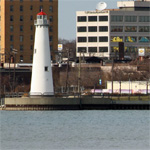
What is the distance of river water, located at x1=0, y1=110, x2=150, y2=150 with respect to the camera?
5147 centimetres

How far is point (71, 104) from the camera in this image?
88.6 metres

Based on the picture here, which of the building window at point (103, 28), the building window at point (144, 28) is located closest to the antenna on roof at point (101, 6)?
the building window at point (103, 28)

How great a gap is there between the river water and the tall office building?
86.2 m

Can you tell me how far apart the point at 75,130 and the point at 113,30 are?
11355 cm

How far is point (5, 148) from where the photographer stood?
163 feet

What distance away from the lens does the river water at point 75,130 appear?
169 ft

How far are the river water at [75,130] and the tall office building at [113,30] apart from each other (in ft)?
283

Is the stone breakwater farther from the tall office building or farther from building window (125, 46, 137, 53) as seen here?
building window (125, 46, 137, 53)

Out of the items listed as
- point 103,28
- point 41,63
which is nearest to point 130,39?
point 103,28

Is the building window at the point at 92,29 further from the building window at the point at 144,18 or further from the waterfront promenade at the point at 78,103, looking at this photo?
the waterfront promenade at the point at 78,103

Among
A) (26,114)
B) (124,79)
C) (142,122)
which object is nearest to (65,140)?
(142,122)

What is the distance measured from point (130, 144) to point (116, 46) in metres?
125

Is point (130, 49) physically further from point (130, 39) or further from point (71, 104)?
point (71, 104)

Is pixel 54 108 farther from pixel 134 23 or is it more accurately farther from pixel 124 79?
pixel 134 23
